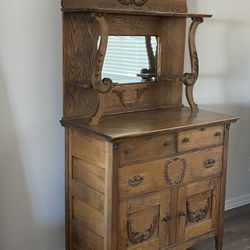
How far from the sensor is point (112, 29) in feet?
8.51

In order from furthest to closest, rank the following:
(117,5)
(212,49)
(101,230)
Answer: (212,49), (117,5), (101,230)

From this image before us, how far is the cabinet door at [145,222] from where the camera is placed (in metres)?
2.38

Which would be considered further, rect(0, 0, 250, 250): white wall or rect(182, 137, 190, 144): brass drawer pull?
rect(182, 137, 190, 144): brass drawer pull

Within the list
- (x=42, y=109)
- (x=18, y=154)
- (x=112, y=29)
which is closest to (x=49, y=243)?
(x=18, y=154)

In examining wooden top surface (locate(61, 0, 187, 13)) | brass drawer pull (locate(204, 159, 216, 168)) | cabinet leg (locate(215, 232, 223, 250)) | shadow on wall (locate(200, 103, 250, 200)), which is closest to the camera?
wooden top surface (locate(61, 0, 187, 13))

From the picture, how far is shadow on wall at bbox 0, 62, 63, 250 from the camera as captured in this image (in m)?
2.44

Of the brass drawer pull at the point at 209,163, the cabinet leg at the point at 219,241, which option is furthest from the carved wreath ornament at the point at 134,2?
the cabinet leg at the point at 219,241

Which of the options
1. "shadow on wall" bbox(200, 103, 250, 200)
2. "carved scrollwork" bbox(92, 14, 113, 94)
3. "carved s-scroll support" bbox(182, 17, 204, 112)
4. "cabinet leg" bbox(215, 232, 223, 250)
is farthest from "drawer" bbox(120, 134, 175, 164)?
"shadow on wall" bbox(200, 103, 250, 200)

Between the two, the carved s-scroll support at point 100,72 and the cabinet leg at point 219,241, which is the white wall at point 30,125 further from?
the cabinet leg at point 219,241

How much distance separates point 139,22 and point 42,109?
2.56 ft

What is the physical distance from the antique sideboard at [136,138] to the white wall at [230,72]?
0.36 meters

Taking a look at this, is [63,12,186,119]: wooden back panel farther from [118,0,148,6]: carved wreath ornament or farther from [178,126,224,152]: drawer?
[178,126,224,152]: drawer

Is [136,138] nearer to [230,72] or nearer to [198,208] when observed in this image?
[198,208]

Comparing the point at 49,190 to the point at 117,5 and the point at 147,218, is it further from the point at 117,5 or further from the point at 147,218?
the point at 117,5
